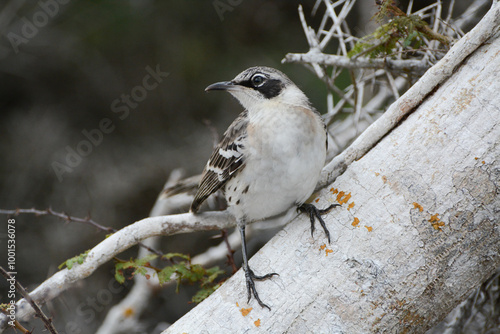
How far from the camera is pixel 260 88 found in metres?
3.32

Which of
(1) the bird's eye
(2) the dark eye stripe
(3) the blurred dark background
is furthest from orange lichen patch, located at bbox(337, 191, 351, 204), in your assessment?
(3) the blurred dark background

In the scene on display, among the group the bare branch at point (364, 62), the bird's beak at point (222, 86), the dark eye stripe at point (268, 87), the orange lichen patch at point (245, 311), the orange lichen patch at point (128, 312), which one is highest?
the bird's beak at point (222, 86)

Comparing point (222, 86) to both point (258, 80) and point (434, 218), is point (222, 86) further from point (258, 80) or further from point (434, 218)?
point (434, 218)

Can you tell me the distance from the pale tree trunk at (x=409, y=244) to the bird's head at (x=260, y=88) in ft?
2.94

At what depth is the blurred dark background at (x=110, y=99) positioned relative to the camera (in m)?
5.64

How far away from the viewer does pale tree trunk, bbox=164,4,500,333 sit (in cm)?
245

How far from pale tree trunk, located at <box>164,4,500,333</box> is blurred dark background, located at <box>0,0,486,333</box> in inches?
117

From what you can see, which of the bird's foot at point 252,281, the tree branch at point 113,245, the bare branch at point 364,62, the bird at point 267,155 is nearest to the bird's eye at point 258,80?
the bird at point 267,155

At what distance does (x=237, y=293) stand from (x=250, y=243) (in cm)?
217

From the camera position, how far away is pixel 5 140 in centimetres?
584

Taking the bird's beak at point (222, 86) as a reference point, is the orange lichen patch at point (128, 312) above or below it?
below

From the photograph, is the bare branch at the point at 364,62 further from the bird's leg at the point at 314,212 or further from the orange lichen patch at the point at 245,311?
the orange lichen patch at the point at 245,311

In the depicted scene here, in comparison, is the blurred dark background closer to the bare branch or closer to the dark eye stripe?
the bare branch

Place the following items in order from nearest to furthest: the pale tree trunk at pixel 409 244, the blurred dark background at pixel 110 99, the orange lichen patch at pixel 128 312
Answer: the pale tree trunk at pixel 409 244
the orange lichen patch at pixel 128 312
the blurred dark background at pixel 110 99
